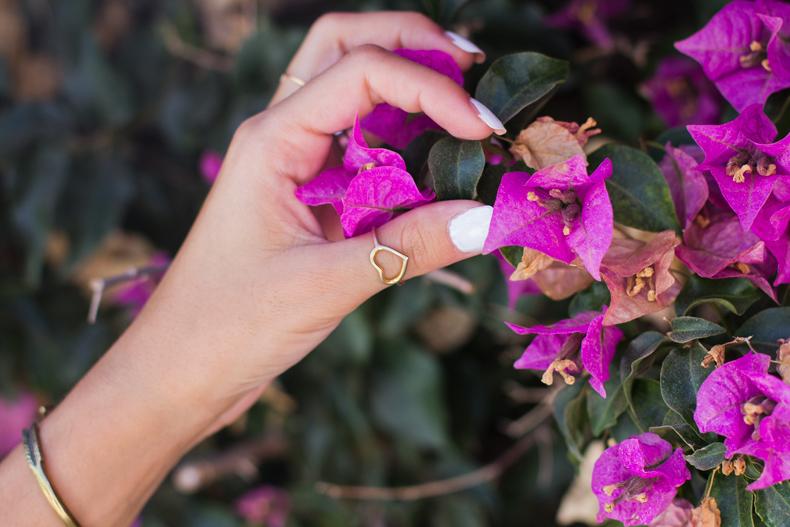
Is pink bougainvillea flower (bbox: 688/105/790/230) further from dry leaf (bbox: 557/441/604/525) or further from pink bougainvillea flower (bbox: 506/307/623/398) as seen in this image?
dry leaf (bbox: 557/441/604/525)

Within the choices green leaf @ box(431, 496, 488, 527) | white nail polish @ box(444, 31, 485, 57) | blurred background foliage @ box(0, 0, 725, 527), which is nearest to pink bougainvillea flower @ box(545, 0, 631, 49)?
blurred background foliage @ box(0, 0, 725, 527)

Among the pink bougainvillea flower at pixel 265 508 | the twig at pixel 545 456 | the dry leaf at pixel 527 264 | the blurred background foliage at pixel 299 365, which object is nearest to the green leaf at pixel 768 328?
the dry leaf at pixel 527 264

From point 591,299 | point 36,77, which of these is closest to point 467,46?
point 591,299

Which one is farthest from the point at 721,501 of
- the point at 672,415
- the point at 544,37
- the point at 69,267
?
the point at 69,267

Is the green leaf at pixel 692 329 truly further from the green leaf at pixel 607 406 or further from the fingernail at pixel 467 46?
the fingernail at pixel 467 46

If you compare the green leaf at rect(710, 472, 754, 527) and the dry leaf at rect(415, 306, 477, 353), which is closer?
the green leaf at rect(710, 472, 754, 527)
